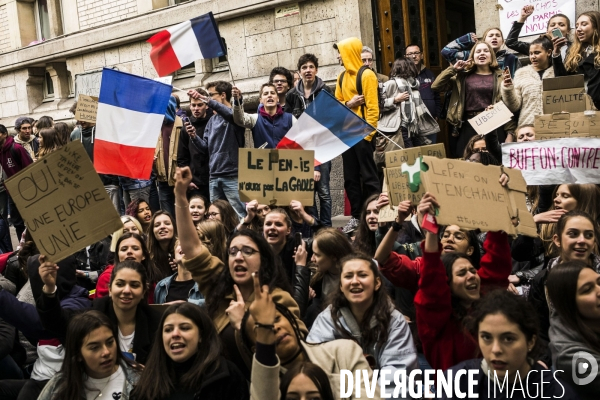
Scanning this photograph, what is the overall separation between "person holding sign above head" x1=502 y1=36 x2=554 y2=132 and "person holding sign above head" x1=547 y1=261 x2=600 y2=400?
146 inches

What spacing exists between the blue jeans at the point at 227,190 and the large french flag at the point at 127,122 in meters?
1.61

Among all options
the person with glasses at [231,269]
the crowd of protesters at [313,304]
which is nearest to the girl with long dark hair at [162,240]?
the crowd of protesters at [313,304]

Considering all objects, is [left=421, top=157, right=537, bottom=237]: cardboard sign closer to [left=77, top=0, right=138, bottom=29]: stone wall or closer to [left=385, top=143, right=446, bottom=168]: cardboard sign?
[left=385, top=143, right=446, bottom=168]: cardboard sign

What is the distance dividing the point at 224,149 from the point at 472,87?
266 centimetres

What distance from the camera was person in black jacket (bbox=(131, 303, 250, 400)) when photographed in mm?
4082

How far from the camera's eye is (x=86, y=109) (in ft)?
31.0

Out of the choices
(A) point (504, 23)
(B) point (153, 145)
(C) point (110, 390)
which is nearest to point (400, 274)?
(C) point (110, 390)

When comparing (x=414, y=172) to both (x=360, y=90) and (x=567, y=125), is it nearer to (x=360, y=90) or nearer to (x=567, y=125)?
(x=567, y=125)

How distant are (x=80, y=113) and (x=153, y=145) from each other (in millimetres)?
2598

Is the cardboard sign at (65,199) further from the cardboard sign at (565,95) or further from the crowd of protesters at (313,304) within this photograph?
the cardboard sign at (565,95)

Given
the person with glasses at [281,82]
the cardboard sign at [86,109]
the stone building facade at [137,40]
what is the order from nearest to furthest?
the person with glasses at [281,82], the cardboard sign at [86,109], the stone building facade at [137,40]

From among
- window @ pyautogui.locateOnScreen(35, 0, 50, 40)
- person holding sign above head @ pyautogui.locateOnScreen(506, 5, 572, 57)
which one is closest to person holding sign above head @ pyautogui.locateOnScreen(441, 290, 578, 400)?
person holding sign above head @ pyautogui.locateOnScreen(506, 5, 572, 57)

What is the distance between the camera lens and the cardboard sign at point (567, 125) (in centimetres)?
586

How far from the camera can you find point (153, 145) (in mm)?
7129
